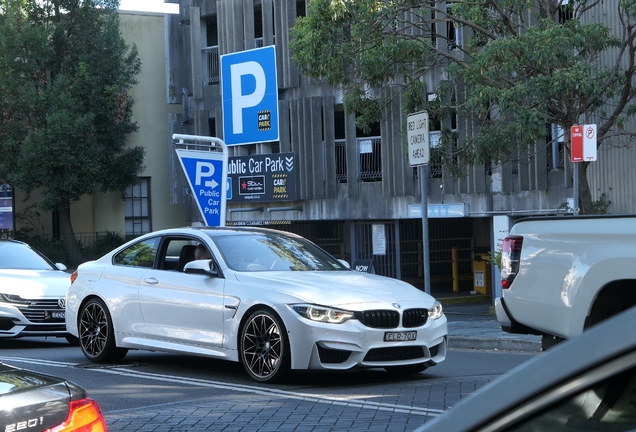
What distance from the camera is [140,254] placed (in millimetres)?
10742

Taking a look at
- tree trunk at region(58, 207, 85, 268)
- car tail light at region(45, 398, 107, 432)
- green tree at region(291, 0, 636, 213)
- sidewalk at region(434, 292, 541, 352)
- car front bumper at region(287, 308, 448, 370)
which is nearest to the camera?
car tail light at region(45, 398, 107, 432)

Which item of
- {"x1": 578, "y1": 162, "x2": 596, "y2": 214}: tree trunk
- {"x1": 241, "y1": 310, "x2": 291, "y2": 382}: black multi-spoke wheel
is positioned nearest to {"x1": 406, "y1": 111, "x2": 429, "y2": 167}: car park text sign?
{"x1": 578, "y1": 162, "x2": 596, "y2": 214}: tree trunk

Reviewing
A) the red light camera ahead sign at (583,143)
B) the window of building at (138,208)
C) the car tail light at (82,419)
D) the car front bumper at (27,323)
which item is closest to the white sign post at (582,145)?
the red light camera ahead sign at (583,143)

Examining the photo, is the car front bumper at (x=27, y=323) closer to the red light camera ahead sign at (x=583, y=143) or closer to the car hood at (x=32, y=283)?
the car hood at (x=32, y=283)

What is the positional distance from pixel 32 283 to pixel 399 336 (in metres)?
6.72

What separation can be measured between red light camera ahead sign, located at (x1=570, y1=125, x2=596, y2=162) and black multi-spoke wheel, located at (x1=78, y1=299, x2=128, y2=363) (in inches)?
253

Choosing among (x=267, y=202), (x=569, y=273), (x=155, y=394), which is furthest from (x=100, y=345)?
(x=267, y=202)

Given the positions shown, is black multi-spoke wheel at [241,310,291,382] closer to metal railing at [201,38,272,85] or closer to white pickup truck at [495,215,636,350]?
white pickup truck at [495,215,636,350]

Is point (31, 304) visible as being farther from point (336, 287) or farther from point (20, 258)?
point (336, 287)

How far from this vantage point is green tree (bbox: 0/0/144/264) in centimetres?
3195

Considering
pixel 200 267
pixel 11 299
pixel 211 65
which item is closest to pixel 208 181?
pixel 11 299

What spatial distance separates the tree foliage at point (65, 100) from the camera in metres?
32.0

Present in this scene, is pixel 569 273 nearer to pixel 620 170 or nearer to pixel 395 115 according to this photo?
pixel 620 170

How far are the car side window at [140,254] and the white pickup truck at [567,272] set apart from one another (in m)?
4.68
